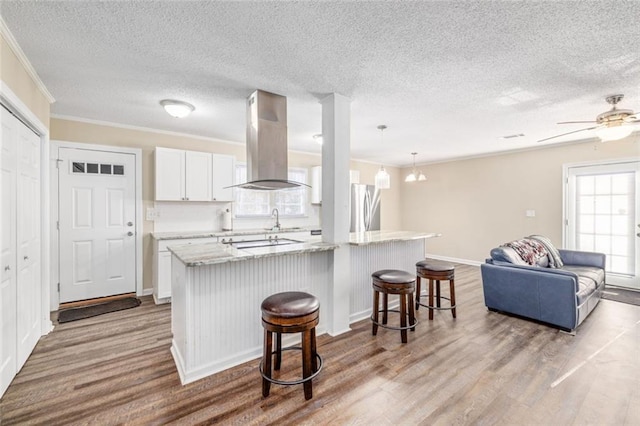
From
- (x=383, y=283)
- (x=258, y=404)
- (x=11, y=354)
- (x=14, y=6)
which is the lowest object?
(x=258, y=404)

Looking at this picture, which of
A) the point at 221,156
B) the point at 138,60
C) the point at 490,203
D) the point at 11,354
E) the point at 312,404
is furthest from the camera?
the point at 490,203

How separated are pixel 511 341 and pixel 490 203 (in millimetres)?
3935

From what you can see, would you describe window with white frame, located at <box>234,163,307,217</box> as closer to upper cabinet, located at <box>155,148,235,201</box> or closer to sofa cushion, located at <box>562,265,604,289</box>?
upper cabinet, located at <box>155,148,235,201</box>

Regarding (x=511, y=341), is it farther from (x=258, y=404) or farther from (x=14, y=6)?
(x=14, y=6)

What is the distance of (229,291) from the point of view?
2230 millimetres

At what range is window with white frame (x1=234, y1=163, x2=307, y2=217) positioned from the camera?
4.86m

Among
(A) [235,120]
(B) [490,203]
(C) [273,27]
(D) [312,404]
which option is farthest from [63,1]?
(B) [490,203]

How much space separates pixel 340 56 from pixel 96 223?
374cm

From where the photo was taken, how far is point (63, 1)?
158cm

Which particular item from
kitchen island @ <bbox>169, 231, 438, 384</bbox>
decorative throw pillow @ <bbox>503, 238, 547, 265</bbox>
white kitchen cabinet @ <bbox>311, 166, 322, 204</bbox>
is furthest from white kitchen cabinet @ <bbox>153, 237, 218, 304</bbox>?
decorative throw pillow @ <bbox>503, 238, 547, 265</bbox>

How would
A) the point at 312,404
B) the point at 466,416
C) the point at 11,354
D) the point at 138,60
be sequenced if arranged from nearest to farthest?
the point at 466,416, the point at 312,404, the point at 11,354, the point at 138,60

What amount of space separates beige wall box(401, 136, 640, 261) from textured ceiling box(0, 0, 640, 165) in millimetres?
1612

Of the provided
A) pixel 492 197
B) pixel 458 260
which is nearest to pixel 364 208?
pixel 458 260

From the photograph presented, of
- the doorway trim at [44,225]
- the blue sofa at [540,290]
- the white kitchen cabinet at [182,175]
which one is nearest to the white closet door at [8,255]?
the doorway trim at [44,225]
